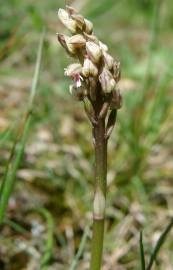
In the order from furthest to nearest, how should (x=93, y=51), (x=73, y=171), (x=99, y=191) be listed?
1. (x=73, y=171)
2. (x=99, y=191)
3. (x=93, y=51)

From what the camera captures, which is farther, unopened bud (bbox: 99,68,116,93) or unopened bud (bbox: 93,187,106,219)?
unopened bud (bbox: 93,187,106,219)

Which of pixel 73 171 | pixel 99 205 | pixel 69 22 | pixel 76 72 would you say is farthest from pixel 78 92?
pixel 73 171

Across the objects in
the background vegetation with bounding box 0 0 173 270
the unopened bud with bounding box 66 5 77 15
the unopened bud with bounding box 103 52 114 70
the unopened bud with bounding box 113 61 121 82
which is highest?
the unopened bud with bounding box 66 5 77 15

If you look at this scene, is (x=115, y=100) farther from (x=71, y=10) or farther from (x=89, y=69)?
(x=71, y=10)

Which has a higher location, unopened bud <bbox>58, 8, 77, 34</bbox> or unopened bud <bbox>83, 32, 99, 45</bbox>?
unopened bud <bbox>58, 8, 77, 34</bbox>

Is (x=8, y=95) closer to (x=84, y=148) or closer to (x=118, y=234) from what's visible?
(x=84, y=148)

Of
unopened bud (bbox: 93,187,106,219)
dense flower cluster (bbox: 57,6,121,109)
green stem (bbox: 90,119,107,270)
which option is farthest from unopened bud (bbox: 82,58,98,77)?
unopened bud (bbox: 93,187,106,219)

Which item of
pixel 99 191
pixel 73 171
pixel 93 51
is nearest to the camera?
pixel 93 51

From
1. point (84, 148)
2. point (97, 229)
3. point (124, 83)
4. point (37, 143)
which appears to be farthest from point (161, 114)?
point (97, 229)

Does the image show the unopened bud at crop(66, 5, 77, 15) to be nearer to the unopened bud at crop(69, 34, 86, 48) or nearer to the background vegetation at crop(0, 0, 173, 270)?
the unopened bud at crop(69, 34, 86, 48)
